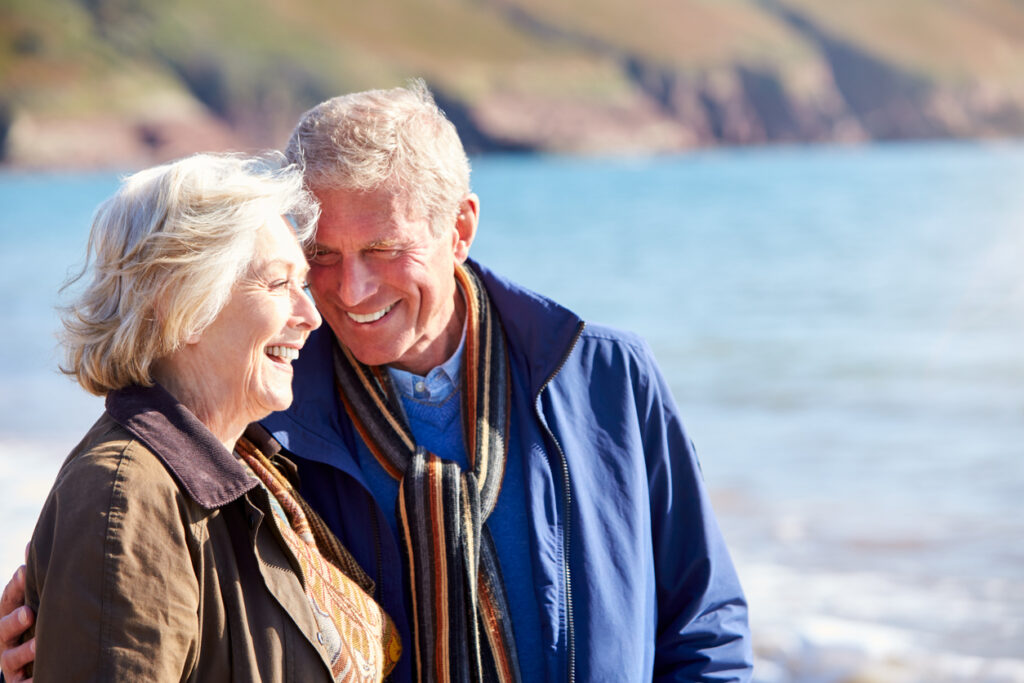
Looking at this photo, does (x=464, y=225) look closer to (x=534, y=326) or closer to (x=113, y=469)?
(x=534, y=326)

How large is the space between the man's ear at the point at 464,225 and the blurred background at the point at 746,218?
2.55 metres

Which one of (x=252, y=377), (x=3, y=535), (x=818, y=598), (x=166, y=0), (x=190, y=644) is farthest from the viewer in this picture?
(x=166, y=0)

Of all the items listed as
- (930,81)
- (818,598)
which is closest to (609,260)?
(818,598)

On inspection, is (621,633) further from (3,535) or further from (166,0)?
(166,0)

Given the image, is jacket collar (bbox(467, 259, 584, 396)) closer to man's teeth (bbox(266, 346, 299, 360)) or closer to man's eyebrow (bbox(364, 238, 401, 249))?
man's eyebrow (bbox(364, 238, 401, 249))

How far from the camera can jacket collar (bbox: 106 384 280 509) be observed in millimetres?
1562

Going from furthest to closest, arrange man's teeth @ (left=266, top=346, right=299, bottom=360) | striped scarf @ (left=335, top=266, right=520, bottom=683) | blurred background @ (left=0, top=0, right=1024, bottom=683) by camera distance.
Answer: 1. blurred background @ (left=0, top=0, right=1024, bottom=683)
2. striped scarf @ (left=335, top=266, right=520, bottom=683)
3. man's teeth @ (left=266, top=346, right=299, bottom=360)

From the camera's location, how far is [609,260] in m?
21.6

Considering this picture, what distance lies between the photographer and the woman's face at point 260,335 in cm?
172

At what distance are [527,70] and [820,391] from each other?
240 feet

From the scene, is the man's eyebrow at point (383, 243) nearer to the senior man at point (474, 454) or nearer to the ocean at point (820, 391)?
the senior man at point (474, 454)

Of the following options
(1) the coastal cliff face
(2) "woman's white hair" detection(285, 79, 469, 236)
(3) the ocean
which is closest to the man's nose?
(2) "woman's white hair" detection(285, 79, 469, 236)

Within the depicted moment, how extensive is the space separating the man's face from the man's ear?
3 centimetres

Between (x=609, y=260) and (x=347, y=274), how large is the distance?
1964cm
